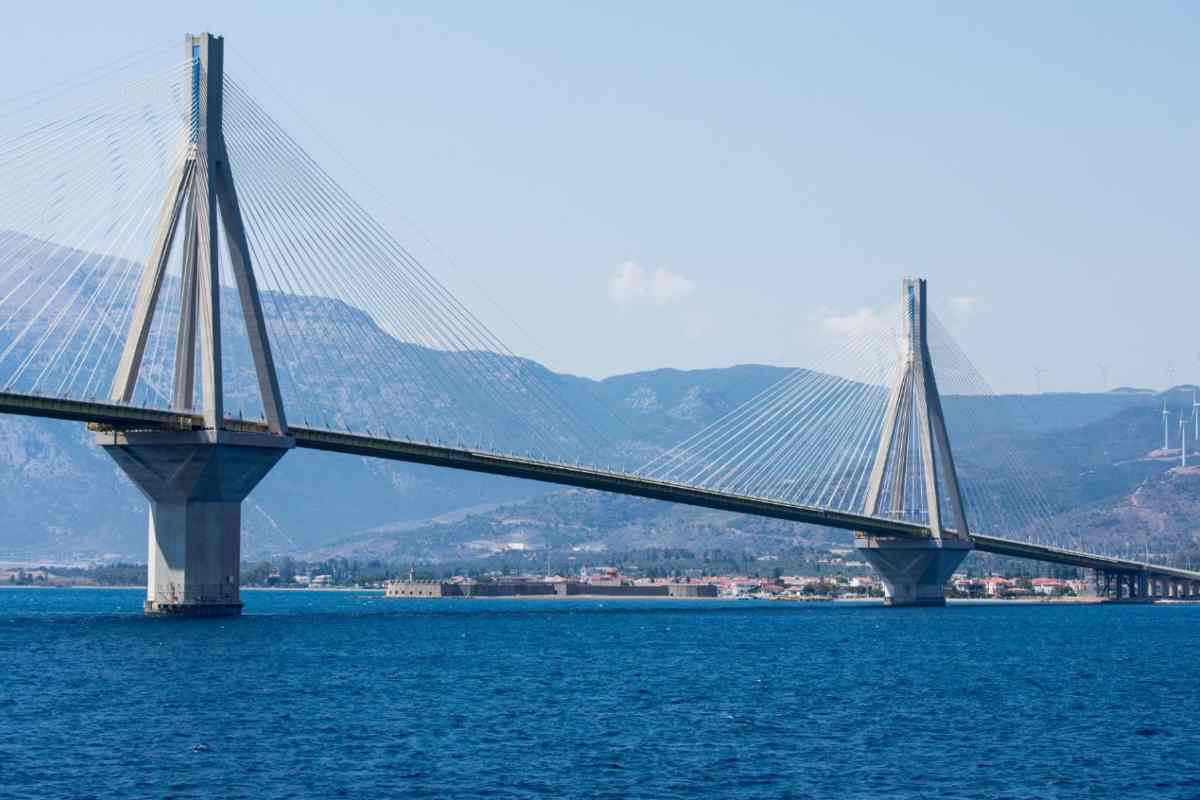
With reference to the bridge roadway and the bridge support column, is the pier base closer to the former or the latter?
the bridge roadway

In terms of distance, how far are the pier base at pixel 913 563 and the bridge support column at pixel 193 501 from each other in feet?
192

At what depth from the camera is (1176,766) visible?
161 ft

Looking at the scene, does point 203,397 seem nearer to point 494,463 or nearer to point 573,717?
point 494,463

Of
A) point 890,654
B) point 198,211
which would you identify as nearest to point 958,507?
point 890,654

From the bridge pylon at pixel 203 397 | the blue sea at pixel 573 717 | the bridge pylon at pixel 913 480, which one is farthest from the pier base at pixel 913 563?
the bridge pylon at pixel 203 397

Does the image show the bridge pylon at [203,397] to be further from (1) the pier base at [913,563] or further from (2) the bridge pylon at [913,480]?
(1) the pier base at [913,563]

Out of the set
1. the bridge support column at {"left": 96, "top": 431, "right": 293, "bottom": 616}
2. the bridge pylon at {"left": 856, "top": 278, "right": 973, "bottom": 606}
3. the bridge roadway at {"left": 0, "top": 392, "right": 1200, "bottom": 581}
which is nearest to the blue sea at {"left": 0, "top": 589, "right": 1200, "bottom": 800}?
the bridge support column at {"left": 96, "top": 431, "right": 293, "bottom": 616}

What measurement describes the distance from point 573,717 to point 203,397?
3390 centimetres

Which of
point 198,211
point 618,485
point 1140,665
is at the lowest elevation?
point 1140,665

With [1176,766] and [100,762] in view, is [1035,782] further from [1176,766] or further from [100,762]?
[100,762]

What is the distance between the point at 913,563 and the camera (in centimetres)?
13900

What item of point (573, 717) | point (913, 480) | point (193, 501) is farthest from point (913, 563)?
point (573, 717)

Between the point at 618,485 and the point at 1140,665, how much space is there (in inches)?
1550

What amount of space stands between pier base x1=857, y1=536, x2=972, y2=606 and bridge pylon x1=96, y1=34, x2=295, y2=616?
191 ft
